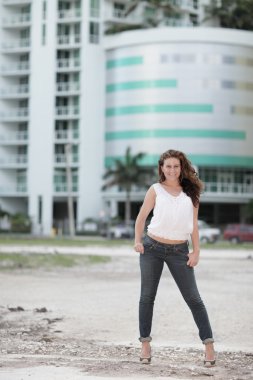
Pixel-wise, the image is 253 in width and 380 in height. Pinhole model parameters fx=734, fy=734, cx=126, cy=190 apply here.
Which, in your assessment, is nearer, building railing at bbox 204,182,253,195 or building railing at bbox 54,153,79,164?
building railing at bbox 204,182,253,195

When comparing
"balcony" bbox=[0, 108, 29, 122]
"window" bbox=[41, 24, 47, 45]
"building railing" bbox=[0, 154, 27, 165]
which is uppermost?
"window" bbox=[41, 24, 47, 45]

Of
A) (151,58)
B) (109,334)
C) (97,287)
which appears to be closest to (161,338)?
(109,334)

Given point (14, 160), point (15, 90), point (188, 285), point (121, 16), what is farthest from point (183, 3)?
point (188, 285)

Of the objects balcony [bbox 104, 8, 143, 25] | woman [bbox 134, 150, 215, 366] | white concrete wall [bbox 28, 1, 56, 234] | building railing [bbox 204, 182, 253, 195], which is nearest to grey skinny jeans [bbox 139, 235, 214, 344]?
woman [bbox 134, 150, 215, 366]

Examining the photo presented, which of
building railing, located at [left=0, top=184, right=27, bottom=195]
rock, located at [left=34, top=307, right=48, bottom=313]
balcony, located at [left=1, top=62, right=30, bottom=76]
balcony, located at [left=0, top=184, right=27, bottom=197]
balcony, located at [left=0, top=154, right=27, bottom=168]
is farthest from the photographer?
balcony, located at [left=1, top=62, right=30, bottom=76]

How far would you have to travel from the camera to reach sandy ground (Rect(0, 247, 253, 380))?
638 centimetres

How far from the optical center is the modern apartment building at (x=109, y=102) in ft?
253

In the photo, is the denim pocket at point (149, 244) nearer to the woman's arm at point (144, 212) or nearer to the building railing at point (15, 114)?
the woman's arm at point (144, 212)

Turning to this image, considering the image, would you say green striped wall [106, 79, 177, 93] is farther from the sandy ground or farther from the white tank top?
the white tank top

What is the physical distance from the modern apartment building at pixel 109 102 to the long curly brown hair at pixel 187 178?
67.9m

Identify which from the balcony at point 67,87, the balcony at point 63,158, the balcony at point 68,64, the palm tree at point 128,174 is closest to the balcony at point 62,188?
the balcony at point 63,158

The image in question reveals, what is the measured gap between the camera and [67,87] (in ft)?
272

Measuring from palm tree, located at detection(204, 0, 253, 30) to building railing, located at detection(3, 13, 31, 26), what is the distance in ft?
69.3

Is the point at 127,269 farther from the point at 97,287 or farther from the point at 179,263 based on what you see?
the point at 179,263
